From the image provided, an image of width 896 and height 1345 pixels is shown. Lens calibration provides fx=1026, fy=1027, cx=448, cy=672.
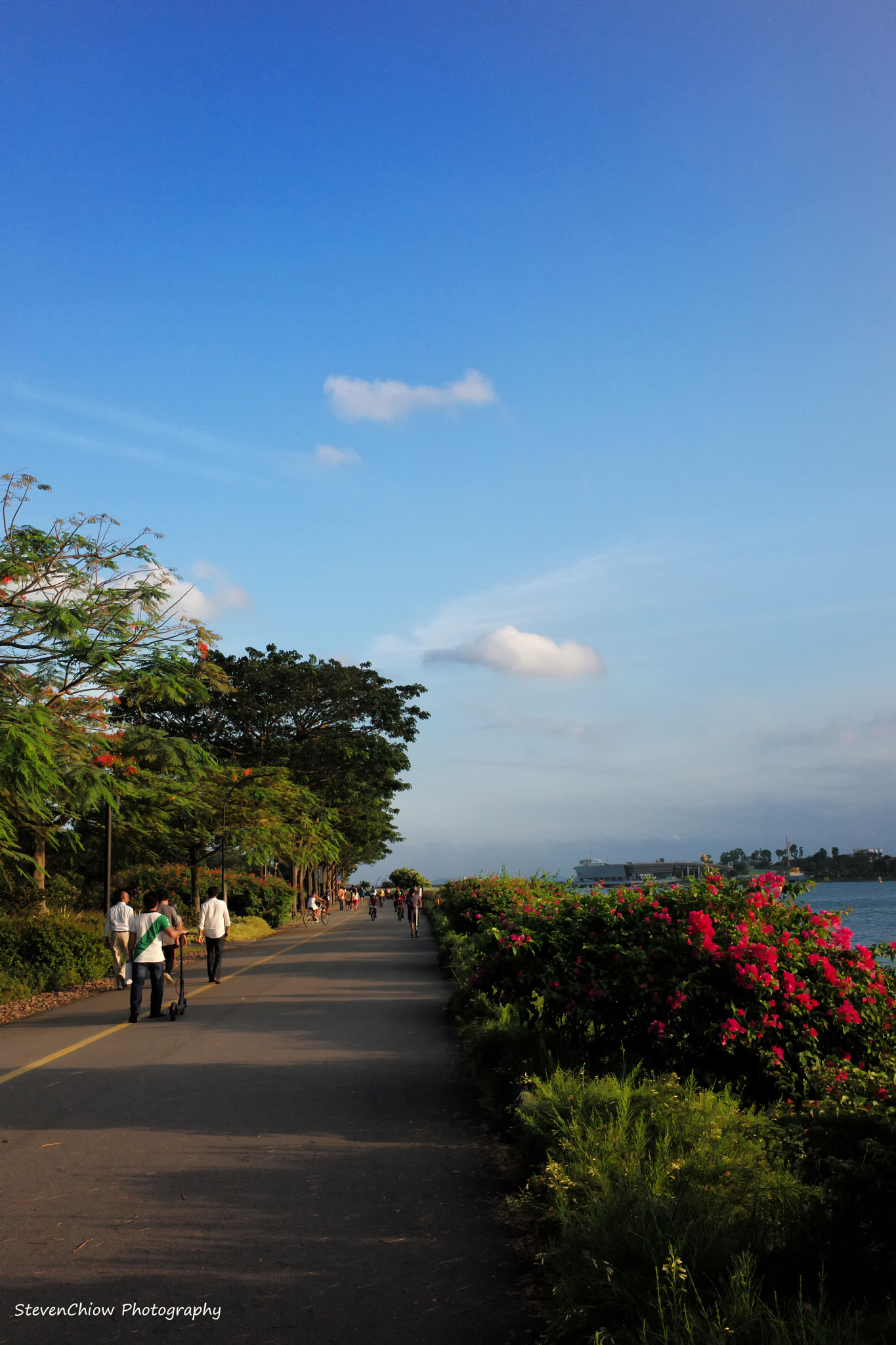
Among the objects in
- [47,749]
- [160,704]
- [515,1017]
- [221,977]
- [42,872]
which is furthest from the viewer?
[160,704]

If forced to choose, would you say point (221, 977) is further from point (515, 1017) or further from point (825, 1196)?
point (825, 1196)

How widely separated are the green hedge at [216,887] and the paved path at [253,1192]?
666 inches

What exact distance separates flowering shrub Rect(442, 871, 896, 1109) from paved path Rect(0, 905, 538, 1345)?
134 centimetres

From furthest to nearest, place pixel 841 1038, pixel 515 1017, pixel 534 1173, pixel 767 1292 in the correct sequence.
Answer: pixel 515 1017 < pixel 841 1038 < pixel 534 1173 < pixel 767 1292

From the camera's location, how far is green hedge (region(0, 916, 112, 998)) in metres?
17.3

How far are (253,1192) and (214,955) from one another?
13.3 m

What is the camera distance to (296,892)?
2295 inches

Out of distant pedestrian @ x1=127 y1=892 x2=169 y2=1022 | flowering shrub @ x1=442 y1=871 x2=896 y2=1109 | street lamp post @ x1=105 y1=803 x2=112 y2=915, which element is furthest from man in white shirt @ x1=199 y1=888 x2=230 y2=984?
flowering shrub @ x1=442 y1=871 x2=896 y2=1109

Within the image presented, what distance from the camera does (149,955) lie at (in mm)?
13945

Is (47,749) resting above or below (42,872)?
above

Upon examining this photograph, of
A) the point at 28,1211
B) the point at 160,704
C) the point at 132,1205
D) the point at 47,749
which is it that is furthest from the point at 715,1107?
the point at 160,704

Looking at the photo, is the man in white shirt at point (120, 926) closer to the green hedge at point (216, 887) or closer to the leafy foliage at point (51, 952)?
the leafy foliage at point (51, 952)

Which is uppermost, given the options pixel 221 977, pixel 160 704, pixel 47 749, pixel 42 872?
pixel 160 704

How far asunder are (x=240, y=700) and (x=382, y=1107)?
30291 millimetres
